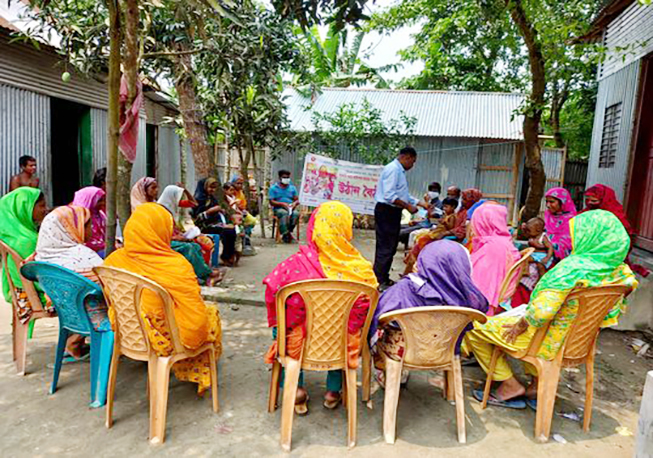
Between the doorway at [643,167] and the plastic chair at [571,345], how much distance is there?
3691 mm

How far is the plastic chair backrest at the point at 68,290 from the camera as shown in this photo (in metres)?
2.88

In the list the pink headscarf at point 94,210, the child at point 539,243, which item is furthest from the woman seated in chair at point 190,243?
the child at point 539,243

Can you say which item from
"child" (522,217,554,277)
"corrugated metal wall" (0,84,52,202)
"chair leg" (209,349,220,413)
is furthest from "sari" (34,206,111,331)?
"corrugated metal wall" (0,84,52,202)

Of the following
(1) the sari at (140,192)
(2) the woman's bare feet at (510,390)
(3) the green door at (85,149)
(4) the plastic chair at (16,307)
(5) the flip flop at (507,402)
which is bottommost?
(5) the flip flop at (507,402)

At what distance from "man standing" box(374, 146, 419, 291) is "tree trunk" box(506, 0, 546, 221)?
1.89 meters

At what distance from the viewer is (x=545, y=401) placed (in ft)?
9.26

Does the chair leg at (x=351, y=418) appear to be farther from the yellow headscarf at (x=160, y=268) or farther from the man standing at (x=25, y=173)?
the man standing at (x=25, y=173)

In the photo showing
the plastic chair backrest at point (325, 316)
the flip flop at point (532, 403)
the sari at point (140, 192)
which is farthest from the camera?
the sari at point (140, 192)

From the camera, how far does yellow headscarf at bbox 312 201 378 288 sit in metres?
2.82

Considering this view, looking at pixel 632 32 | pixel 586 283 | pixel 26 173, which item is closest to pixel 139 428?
pixel 586 283

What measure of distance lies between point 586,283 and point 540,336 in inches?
16.9

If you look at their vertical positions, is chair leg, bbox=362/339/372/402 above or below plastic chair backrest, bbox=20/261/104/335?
below

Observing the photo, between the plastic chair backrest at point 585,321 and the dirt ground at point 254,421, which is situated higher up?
the plastic chair backrest at point 585,321

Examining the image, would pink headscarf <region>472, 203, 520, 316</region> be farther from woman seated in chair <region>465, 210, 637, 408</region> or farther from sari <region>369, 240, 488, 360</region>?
sari <region>369, 240, 488, 360</region>
